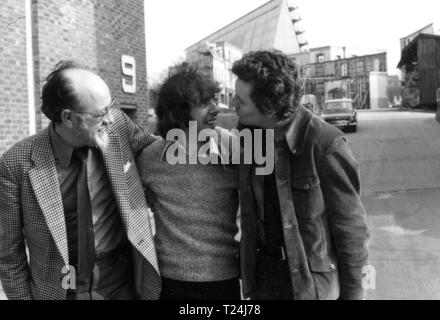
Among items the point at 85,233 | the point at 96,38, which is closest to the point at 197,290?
the point at 85,233

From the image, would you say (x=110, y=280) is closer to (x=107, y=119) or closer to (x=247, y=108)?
(x=107, y=119)

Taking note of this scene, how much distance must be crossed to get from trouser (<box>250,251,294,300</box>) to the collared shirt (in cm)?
69

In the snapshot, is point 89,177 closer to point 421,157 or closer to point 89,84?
point 89,84

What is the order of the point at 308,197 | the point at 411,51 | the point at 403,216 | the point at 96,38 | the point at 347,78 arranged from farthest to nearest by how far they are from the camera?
1. the point at 347,78
2. the point at 411,51
3. the point at 96,38
4. the point at 403,216
5. the point at 308,197

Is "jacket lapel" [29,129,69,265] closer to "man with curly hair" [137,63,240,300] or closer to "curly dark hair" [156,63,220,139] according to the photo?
"man with curly hair" [137,63,240,300]

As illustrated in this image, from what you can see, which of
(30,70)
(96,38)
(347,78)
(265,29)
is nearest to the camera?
(30,70)

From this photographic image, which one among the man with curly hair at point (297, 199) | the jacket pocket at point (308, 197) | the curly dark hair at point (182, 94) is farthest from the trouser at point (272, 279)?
the curly dark hair at point (182, 94)

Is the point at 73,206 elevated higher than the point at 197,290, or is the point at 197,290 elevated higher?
the point at 73,206

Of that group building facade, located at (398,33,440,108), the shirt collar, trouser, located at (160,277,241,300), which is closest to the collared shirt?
the shirt collar

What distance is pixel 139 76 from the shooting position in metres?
10.1

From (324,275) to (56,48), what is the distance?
6.98m

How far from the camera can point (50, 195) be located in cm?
193

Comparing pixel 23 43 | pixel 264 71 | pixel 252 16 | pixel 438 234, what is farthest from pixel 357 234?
pixel 252 16

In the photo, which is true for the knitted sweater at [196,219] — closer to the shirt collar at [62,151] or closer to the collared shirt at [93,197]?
the collared shirt at [93,197]
